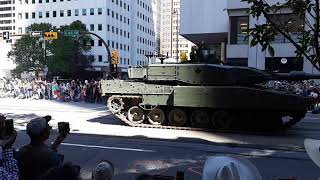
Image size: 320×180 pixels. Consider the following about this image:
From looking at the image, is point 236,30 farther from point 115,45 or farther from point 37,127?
point 115,45

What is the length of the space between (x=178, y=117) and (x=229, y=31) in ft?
75.5

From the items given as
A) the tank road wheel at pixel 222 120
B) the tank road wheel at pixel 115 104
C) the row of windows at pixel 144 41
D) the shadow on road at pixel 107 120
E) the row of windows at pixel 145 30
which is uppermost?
the row of windows at pixel 145 30

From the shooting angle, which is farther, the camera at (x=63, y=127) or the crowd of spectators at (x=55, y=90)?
the crowd of spectators at (x=55, y=90)

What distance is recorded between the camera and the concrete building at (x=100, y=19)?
83625mm

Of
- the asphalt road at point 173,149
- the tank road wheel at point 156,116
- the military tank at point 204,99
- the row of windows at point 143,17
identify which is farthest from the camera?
the row of windows at point 143,17

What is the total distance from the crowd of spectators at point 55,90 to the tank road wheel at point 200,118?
13790mm

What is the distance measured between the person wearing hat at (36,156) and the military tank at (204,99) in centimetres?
1007

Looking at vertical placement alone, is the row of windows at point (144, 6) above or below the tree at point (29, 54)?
above

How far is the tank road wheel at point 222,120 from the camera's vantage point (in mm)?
14266

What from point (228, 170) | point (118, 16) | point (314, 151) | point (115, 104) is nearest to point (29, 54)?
point (118, 16)

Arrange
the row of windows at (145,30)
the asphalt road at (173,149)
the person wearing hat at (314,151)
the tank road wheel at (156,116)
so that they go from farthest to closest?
the row of windows at (145,30) → the tank road wheel at (156,116) → the asphalt road at (173,149) → the person wearing hat at (314,151)

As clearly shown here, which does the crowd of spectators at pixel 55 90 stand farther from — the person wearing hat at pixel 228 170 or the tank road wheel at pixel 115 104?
the person wearing hat at pixel 228 170

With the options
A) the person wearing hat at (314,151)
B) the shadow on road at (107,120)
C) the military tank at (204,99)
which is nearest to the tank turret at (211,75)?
the military tank at (204,99)

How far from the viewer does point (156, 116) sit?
15219 mm
